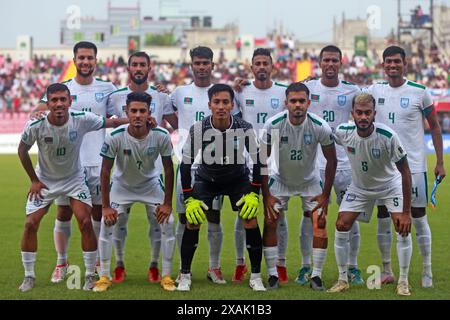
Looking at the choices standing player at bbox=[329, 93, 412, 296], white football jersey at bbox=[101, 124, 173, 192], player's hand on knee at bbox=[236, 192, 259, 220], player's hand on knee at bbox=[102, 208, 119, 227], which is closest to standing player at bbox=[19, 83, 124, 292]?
player's hand on knee at bbox=[102, 208, 119, 227]

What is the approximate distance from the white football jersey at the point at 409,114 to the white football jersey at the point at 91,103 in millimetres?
2933

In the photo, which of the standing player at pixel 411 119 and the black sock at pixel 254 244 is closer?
Answer: the black sock at pixel 254 244

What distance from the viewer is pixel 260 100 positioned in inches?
365

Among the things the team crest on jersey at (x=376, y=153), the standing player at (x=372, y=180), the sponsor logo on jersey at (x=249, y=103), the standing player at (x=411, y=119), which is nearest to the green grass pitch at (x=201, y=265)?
the standing player at (x=372, y=180)

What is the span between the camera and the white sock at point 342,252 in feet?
27.1

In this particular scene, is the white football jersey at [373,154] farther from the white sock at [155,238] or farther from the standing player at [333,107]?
the white sock at [155,238]

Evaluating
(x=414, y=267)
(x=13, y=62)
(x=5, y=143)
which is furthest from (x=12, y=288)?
(x=13, y=62)

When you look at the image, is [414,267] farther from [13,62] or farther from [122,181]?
[13,62]

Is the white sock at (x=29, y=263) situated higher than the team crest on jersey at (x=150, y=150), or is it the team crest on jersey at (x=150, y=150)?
the team crest on jersey at (x=150, y=150)

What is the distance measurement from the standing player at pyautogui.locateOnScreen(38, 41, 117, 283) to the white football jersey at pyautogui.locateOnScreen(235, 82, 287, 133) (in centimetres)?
144

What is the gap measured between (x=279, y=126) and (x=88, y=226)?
2.09 m

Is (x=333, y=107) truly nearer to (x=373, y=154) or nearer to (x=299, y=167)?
(x=299, y=167)

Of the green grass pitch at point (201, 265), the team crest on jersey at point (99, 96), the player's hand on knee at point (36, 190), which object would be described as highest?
the team crest on jersey at point (99, 96)

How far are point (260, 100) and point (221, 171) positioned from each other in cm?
130
